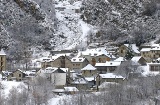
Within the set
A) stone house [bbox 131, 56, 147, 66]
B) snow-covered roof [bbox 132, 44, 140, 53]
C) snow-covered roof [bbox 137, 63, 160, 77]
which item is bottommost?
snow-covered roof [bbox 137, 63, 160, 77]

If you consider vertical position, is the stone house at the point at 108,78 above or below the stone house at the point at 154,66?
below

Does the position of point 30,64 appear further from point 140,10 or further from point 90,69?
point 140,10

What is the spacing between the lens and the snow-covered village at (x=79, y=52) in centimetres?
7781

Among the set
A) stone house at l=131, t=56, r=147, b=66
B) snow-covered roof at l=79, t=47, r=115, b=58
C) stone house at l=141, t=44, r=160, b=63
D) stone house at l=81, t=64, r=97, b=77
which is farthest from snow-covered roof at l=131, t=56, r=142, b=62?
snow-covered roof at l=79, t=47, r=115, b=58

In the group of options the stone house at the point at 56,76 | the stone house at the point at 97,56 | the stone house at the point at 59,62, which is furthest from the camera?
the stone house at the point at 97,56

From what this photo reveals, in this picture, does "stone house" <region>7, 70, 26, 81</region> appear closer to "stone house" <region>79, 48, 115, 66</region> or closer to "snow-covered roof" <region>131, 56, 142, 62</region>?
"stone house" <region>79, 48, 115, 66</region>

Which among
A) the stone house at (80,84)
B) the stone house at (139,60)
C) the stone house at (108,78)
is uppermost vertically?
the stone house at (139,60)

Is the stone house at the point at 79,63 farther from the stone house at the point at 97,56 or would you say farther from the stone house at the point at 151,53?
the stone house at the point at 151,53

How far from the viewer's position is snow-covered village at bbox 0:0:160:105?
3063 inches

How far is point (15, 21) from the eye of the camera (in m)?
127

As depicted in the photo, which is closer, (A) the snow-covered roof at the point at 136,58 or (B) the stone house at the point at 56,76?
(B) the stone house at the point at 56,76

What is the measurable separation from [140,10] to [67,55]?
111 feet

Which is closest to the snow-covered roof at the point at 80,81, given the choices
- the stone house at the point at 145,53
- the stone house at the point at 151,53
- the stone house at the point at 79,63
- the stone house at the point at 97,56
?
the stone house at the point at 79,63

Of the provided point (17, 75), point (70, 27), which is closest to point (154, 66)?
point (17, 75)
